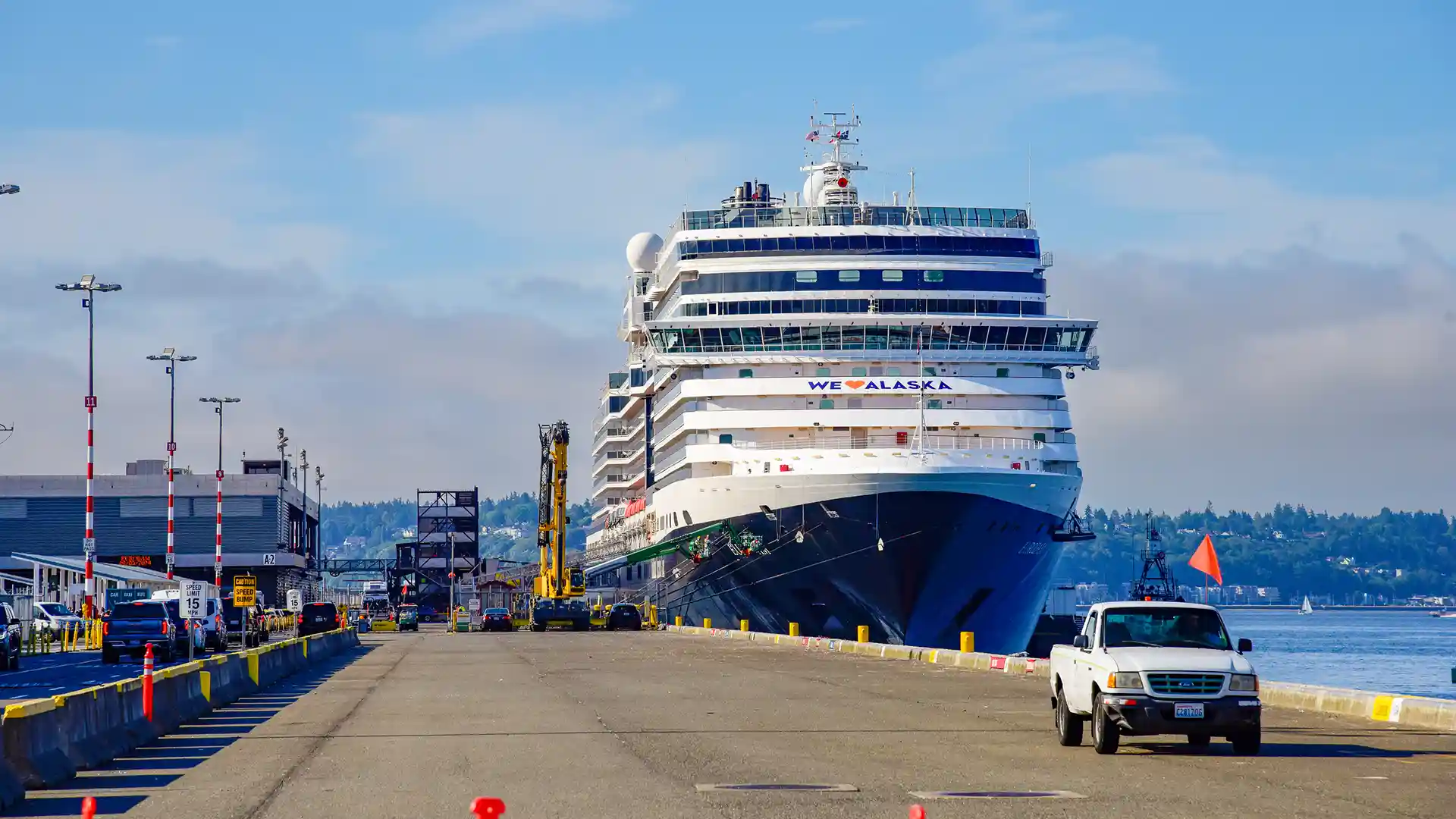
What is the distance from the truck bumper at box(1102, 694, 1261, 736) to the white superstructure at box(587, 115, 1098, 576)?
37911 millimetres

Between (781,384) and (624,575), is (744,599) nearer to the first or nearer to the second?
(781,384)

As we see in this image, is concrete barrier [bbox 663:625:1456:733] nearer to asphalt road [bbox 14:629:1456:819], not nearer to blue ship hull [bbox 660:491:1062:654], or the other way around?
asphalt road [bbox 14:629:1456:819]

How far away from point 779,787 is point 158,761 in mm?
6924

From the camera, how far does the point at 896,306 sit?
6197 centimetres

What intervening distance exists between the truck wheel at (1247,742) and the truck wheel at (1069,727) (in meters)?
1.67

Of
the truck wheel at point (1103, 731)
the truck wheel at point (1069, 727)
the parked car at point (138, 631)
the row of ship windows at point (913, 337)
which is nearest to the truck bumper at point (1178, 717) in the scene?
the truck wheel at point (1103, 731)

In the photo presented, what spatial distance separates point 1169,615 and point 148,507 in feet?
395

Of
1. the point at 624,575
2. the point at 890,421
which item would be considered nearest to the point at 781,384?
the point at 890,421

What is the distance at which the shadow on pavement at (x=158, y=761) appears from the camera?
1473cm

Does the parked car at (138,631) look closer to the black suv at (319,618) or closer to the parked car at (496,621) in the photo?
the black suv at (319,618)

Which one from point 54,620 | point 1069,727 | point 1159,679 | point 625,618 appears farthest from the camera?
point 625,618

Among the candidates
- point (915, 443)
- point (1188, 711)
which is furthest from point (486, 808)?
point (915, 443)

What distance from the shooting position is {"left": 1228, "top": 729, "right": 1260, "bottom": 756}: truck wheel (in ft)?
59.0

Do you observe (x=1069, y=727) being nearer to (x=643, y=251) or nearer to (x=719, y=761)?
(x=719, y=761)
